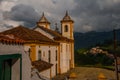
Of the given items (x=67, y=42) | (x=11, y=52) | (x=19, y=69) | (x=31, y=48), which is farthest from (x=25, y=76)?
(x=67, y=42)

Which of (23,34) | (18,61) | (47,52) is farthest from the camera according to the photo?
(47,52)

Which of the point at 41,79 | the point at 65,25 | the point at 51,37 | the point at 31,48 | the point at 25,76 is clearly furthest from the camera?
the point at 65,25

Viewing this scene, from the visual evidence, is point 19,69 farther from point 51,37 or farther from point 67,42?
point 67,42

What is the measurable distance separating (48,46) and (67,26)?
43.1 ft

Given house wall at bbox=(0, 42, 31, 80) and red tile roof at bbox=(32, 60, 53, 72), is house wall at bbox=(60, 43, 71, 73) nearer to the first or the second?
red tile roof at bbox=(32, 60, 53, 72)

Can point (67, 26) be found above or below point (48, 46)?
above

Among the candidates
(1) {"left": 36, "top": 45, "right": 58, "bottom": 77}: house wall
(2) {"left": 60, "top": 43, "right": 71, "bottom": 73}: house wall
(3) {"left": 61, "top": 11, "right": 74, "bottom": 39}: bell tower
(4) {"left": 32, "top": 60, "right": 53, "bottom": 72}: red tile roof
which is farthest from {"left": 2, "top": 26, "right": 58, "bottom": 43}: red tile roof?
(3) {"left": 61, "top": 11, "right": 74, "bottom": 39}: bell tower

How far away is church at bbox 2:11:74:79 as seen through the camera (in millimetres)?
28391

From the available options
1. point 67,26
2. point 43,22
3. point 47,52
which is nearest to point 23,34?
point 47,52

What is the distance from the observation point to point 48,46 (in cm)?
3341

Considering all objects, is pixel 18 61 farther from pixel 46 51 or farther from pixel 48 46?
pixel 48 46

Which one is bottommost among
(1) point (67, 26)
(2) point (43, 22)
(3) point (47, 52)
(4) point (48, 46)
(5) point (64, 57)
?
(5) point (64, 57)

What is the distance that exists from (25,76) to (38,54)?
2060 cm

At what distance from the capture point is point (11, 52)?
8.39 meters
